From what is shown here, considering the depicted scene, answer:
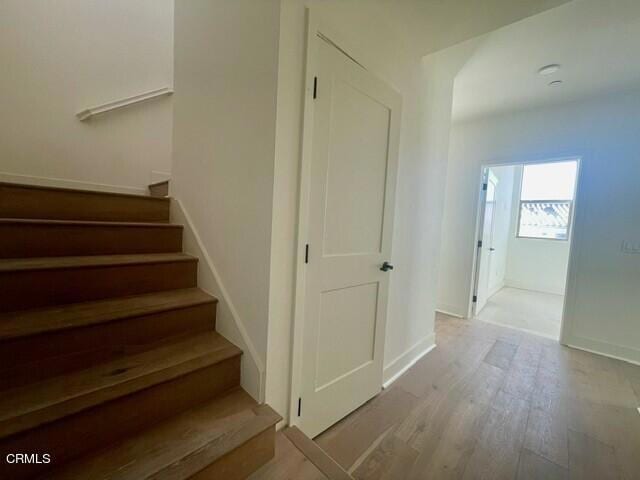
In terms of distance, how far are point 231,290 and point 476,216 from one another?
10.7ft

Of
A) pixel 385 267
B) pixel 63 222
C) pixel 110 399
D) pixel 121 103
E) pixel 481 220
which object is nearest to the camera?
pixel 110 399

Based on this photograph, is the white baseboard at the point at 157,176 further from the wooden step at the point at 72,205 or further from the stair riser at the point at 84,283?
the stair riser at the point at 84,283

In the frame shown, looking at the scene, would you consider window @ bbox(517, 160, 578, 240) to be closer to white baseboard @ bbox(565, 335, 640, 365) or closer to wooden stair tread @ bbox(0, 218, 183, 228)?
white baseboard @ bbox(565, 335, 640, 365)

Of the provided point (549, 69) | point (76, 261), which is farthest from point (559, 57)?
point (76, 261)

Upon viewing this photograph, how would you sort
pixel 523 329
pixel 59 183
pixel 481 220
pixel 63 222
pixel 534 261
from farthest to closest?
pixel 534 261 → pixel 481 220 → pixel 523 329 → pixel 59 183 → pixel 63 222

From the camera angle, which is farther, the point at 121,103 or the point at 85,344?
the point at 121,103

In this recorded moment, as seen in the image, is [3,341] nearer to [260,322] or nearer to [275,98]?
[260,322]

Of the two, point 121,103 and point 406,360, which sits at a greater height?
point 121,103

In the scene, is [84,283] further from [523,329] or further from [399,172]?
[523,329]

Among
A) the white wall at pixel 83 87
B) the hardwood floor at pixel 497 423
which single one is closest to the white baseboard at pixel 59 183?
the white wall at pixel 83 87

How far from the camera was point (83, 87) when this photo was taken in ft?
7.86

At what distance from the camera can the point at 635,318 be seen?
2562mm

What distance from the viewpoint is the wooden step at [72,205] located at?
1.46m
